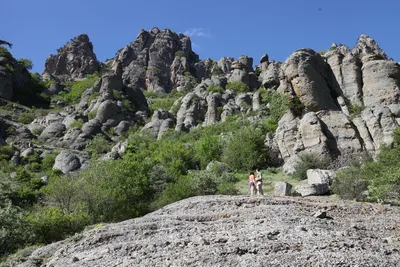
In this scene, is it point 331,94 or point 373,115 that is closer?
point 373,115

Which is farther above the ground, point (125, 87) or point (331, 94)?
point (125, 87)

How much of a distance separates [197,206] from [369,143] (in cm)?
2551

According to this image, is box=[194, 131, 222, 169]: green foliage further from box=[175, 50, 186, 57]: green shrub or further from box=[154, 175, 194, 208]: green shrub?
box=[175, 50, 186, 57]: green shrub

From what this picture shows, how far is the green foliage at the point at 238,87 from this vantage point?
82.9 metres

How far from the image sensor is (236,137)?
4394cm

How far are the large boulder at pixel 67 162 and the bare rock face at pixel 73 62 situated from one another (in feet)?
237

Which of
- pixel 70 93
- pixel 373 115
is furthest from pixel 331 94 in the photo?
pixel 70 93

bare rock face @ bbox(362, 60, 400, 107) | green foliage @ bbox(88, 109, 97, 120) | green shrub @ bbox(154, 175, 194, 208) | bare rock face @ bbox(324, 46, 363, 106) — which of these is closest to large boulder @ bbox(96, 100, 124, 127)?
green foliage @ bbox(88, 109, 97, 120)

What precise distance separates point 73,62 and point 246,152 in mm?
96059

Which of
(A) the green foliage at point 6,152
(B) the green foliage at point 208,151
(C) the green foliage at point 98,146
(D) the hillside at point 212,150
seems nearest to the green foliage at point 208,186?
(D) the hillside at point 212,150

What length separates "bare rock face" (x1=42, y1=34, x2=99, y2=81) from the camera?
400 ft

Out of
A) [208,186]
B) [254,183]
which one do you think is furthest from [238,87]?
[254,183]

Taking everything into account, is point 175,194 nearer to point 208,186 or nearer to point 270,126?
point 208,186

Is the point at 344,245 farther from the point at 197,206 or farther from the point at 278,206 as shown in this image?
the point at 197,206
